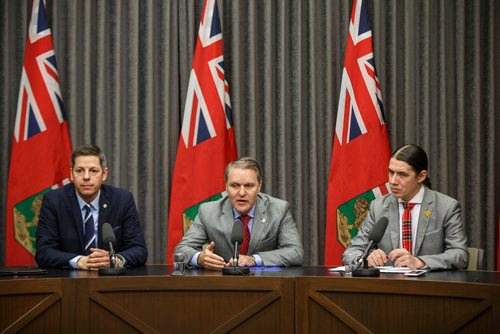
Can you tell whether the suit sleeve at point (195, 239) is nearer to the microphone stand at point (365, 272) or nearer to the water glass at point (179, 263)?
the water glass at point (179, 263)

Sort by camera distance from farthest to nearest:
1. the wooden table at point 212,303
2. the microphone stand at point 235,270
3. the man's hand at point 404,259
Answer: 1. the man's hand at point 404,259
2. the microphone stand at point 235,270
3. the wooden table at point 212,303

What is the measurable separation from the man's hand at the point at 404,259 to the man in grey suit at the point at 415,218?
202mm

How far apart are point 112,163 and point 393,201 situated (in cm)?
262

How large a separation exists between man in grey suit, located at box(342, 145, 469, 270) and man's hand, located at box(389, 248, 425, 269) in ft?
0.66

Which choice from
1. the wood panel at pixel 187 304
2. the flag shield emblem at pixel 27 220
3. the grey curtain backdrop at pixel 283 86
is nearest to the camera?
the wood panel at pixel 187 304

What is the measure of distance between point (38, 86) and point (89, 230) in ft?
5.54

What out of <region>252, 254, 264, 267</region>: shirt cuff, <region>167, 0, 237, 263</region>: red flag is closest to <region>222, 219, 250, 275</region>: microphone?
<region>252, 254, 264, 267</region>: shirt cuff

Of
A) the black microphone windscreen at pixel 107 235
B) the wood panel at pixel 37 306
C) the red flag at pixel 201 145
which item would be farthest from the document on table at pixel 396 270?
the red flag at pixel 201 145

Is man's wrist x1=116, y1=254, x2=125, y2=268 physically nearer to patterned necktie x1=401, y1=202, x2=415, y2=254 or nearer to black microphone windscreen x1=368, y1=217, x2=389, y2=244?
black microphone windscreen x1=368, y1=217, x2=389, y2=244

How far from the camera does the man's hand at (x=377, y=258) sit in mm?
3506

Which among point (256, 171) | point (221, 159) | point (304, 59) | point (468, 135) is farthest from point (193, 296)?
point (468, 135)

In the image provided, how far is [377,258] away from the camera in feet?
11.6

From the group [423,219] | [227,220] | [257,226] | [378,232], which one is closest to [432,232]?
[423,219]

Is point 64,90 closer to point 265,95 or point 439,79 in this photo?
point 265,95
